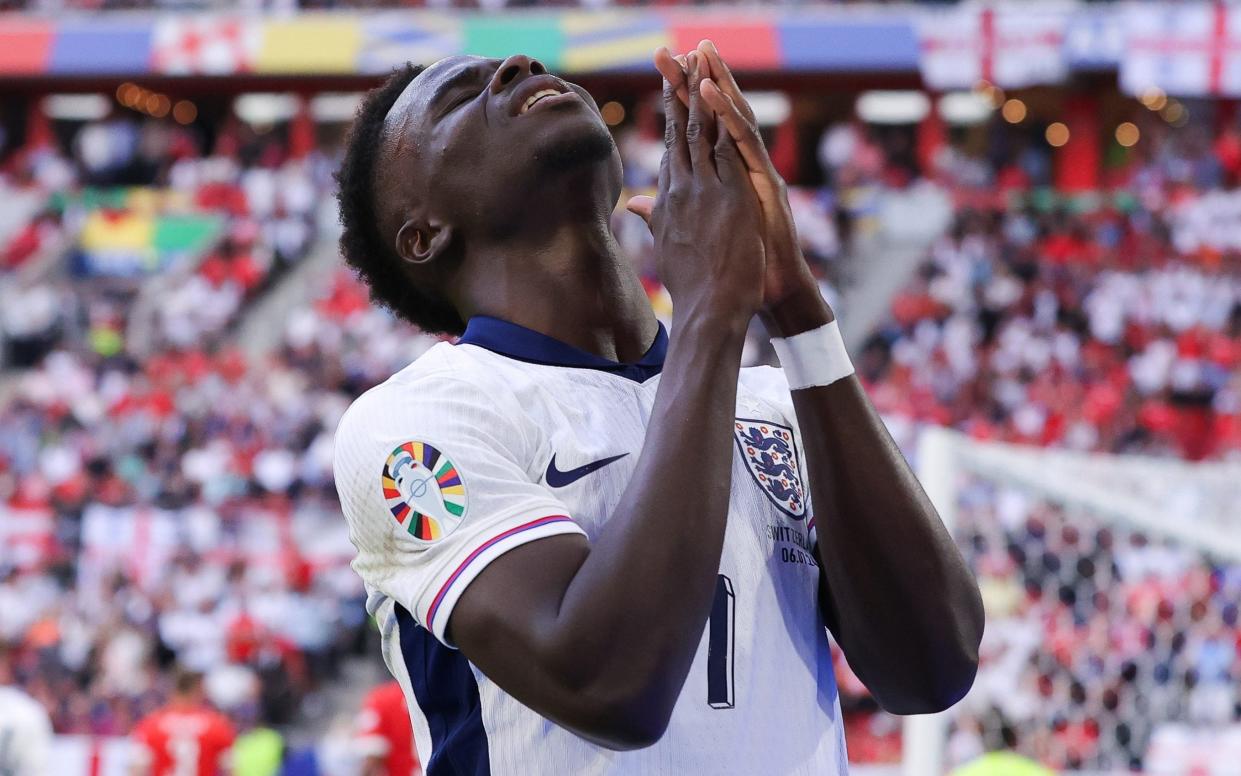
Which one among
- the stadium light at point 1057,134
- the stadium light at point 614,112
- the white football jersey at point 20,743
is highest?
the stadium light at point 1057,134

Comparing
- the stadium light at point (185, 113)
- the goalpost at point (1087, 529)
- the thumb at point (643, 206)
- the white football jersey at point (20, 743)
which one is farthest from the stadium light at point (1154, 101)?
the thumb at point (643, 206)

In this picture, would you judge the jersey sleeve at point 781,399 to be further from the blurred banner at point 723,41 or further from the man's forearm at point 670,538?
the blurred banner at point 723,41

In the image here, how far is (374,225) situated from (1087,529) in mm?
6206

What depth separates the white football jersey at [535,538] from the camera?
5.32ft

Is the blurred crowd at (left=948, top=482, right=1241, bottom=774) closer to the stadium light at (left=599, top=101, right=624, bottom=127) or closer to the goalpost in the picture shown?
the goalpost

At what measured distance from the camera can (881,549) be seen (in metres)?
1.77

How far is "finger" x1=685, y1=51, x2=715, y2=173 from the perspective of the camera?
5.61 feet

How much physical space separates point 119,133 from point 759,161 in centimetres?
2396

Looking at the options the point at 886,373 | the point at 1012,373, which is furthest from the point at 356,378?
the point at 1012,373

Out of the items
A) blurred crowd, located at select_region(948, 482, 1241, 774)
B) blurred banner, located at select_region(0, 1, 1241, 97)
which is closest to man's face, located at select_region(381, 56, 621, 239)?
blurred crowd, located at select_region(948, 482, 1241, 774)

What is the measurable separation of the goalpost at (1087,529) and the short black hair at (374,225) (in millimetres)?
2746

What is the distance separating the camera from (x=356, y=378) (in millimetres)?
16734

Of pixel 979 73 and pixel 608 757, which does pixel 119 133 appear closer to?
pixel 979 73

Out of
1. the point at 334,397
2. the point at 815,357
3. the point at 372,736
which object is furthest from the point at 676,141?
the point at 334,397
